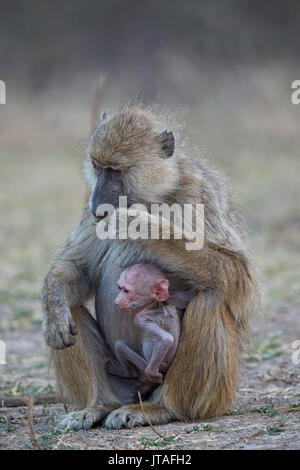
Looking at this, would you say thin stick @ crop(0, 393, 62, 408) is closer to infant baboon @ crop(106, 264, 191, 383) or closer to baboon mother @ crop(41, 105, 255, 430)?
baboon mother @ crop(41, 105, 255, 430)

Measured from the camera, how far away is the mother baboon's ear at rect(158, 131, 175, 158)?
4434 mm

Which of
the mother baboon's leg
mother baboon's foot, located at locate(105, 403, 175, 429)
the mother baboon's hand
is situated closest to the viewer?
mother baboon's foot, located at locate(105, 403, 175, 429)

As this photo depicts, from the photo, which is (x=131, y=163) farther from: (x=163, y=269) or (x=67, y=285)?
(x=67, y=285)

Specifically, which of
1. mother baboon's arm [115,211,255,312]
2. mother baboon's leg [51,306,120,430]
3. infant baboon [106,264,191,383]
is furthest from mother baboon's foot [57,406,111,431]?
mother baboon's arm [115,211,255,312]

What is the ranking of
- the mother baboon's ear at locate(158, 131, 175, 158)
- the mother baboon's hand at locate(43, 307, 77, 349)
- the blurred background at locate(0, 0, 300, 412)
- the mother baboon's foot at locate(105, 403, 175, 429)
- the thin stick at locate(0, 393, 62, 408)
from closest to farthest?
the mother baboon's foot at locate(105, 403, 175, 429) → the mother baboon's hand at locate(43, 307, 77, 349) → the mother baboon's ear at locate(158, 131, 175, 158) → the thin stick at locate(0, 393, 62, 408) → the blurred background at locate(0, 0, 300, 412)

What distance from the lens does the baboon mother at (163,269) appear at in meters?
3.98

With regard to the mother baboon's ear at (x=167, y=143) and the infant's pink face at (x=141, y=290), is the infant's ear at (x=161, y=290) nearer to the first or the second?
the infant's pink face at (x=141, y=290)

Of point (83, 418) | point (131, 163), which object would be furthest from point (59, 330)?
point (131, 163)

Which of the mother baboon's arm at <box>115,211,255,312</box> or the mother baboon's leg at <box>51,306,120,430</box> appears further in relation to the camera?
the mother baboon's leg at <box>51,306,120,430</box>

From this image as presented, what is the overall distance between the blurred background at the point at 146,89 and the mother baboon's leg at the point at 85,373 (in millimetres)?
5425

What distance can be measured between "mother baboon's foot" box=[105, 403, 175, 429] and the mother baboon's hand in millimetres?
412

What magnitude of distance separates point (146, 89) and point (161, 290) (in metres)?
15.1

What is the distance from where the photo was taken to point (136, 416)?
13.0 feet
